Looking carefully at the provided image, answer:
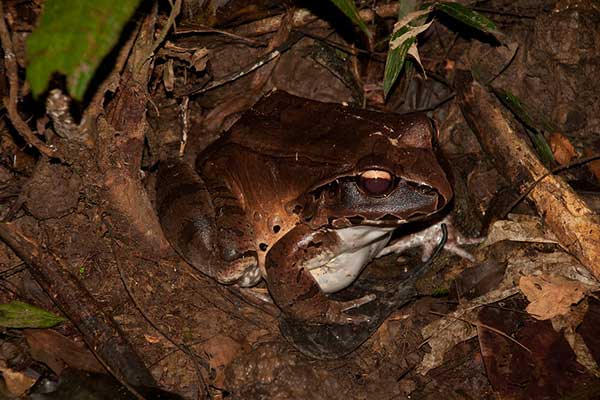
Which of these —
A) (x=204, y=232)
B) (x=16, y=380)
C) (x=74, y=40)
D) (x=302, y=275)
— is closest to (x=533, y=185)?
(x=302, y=275)

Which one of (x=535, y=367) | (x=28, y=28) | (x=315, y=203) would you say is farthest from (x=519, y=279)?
(x=28, y=28)

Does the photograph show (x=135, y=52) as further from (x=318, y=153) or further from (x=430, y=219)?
(x=430, y=219)

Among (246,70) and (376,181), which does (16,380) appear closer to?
(376,181)

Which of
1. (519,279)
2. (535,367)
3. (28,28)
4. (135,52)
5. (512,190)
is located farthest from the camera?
(512,190)

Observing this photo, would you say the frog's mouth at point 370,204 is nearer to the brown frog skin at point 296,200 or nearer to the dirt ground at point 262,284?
the brown frog skin at point 296,200

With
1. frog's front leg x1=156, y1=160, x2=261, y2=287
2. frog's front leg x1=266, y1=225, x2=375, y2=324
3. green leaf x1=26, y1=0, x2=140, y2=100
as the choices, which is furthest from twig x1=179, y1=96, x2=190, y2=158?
green leaf x1=26, y1=0, x2=140, y2=100

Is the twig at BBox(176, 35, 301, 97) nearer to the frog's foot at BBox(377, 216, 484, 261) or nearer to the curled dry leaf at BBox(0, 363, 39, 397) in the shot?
the frog's foot at BBox(377, 216, 484, 261)
